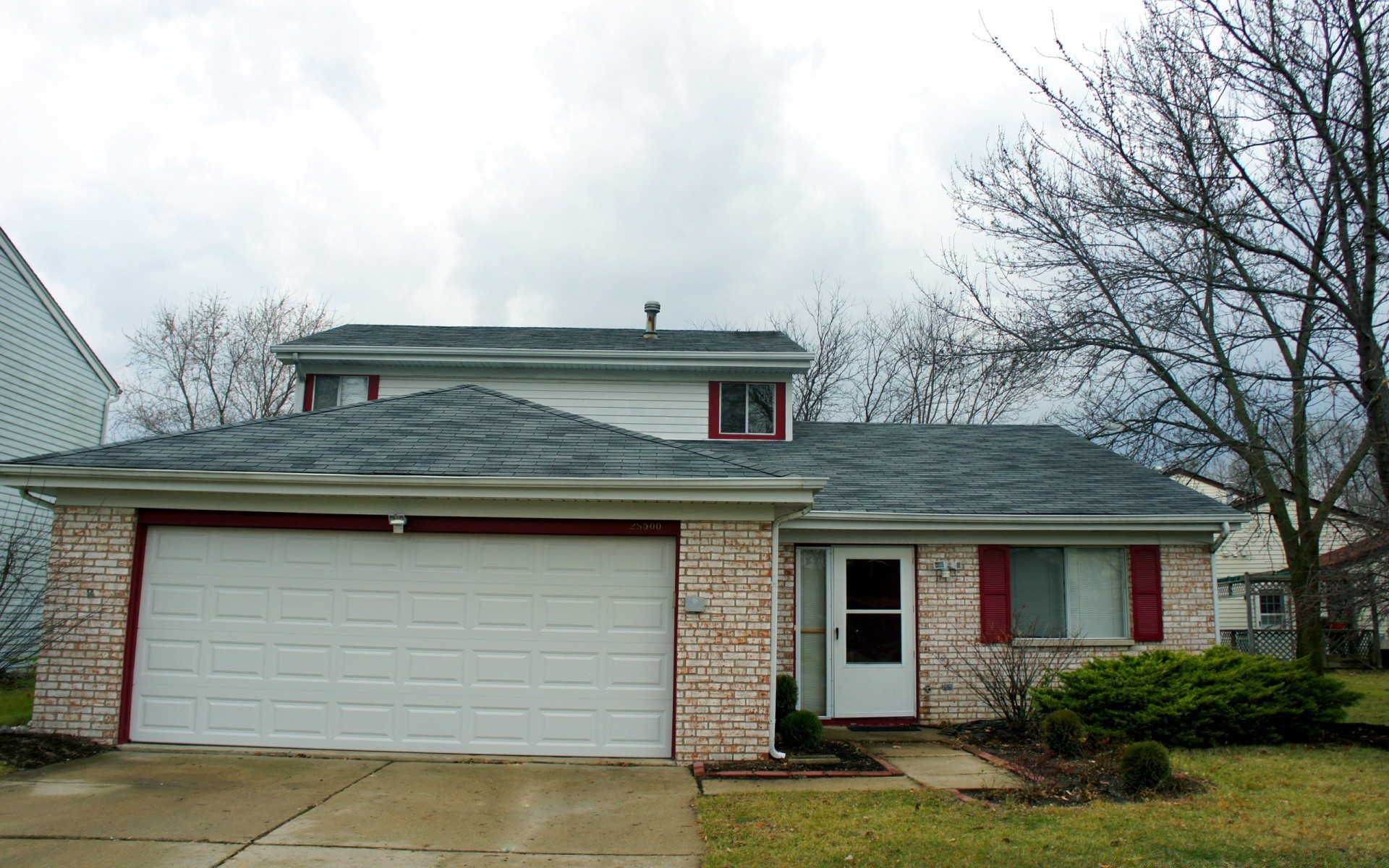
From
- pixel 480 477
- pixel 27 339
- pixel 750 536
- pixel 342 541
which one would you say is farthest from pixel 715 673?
pixel 27 339

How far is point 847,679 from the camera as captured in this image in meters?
11.6

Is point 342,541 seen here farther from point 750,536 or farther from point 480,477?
point 750,536

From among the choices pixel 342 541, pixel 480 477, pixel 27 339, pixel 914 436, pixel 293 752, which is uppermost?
pixel 27 339

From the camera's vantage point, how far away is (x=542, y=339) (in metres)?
17.6

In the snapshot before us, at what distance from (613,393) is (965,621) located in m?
7.28

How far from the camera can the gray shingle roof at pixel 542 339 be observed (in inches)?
647

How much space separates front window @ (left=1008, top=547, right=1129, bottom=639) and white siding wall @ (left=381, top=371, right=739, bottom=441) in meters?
6.04

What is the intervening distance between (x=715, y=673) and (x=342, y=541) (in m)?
3.97

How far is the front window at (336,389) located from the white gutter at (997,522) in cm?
885

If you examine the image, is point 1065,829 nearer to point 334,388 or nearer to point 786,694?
point 786,694

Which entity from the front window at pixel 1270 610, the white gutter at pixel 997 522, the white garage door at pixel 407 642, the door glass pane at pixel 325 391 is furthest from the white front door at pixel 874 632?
the front window at pixel 1270 610

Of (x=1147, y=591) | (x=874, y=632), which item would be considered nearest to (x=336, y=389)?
(x=874, y=632)

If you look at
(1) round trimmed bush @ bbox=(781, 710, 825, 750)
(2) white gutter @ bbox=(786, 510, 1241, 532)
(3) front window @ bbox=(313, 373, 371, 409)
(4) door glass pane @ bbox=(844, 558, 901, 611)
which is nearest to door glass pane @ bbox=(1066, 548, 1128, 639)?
(2) white gutter @ bbox=(786, 510, 1241, 532)

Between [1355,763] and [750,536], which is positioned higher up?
[750,536]
